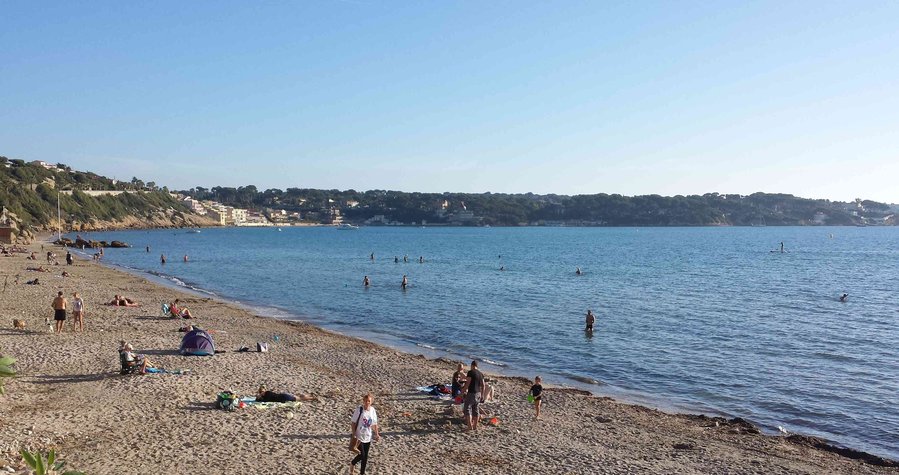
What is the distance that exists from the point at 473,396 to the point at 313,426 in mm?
3662

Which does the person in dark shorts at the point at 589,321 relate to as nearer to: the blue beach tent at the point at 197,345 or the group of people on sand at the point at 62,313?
the blue beach tent at the point at 197,345

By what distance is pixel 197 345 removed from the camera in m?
21.4

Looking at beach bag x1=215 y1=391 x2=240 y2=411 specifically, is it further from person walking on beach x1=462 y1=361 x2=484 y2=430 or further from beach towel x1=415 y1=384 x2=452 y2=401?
person walking on beach x1=462 y1=361 x2=484 y2=430

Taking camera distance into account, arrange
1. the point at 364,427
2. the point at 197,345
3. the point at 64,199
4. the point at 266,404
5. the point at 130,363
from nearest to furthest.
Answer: the point at 364,427 → the point at 266,404 → the point at 130,363 → the point at 197,345 → the point at 64,199

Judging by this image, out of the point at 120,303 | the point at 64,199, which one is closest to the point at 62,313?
the point at 120,303

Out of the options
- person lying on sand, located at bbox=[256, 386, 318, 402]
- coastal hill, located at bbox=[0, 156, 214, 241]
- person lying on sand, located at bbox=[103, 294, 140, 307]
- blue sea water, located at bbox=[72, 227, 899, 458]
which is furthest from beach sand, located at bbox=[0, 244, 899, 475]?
coastal hill, located at bbox=[0, 156, 214, 241]

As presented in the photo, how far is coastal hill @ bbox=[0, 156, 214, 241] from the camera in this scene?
375ft

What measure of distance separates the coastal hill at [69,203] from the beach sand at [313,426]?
257 feet

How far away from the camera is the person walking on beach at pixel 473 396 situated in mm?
14789

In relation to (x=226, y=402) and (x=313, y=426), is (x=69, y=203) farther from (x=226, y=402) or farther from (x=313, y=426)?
(x=313, y=426)

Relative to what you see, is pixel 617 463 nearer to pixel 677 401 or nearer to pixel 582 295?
pixel 677 401

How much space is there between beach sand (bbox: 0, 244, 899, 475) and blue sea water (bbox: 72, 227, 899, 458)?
3622mm

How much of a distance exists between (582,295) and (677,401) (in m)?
27.4

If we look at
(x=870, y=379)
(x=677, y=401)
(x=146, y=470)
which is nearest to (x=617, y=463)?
(x=677, y=401)
